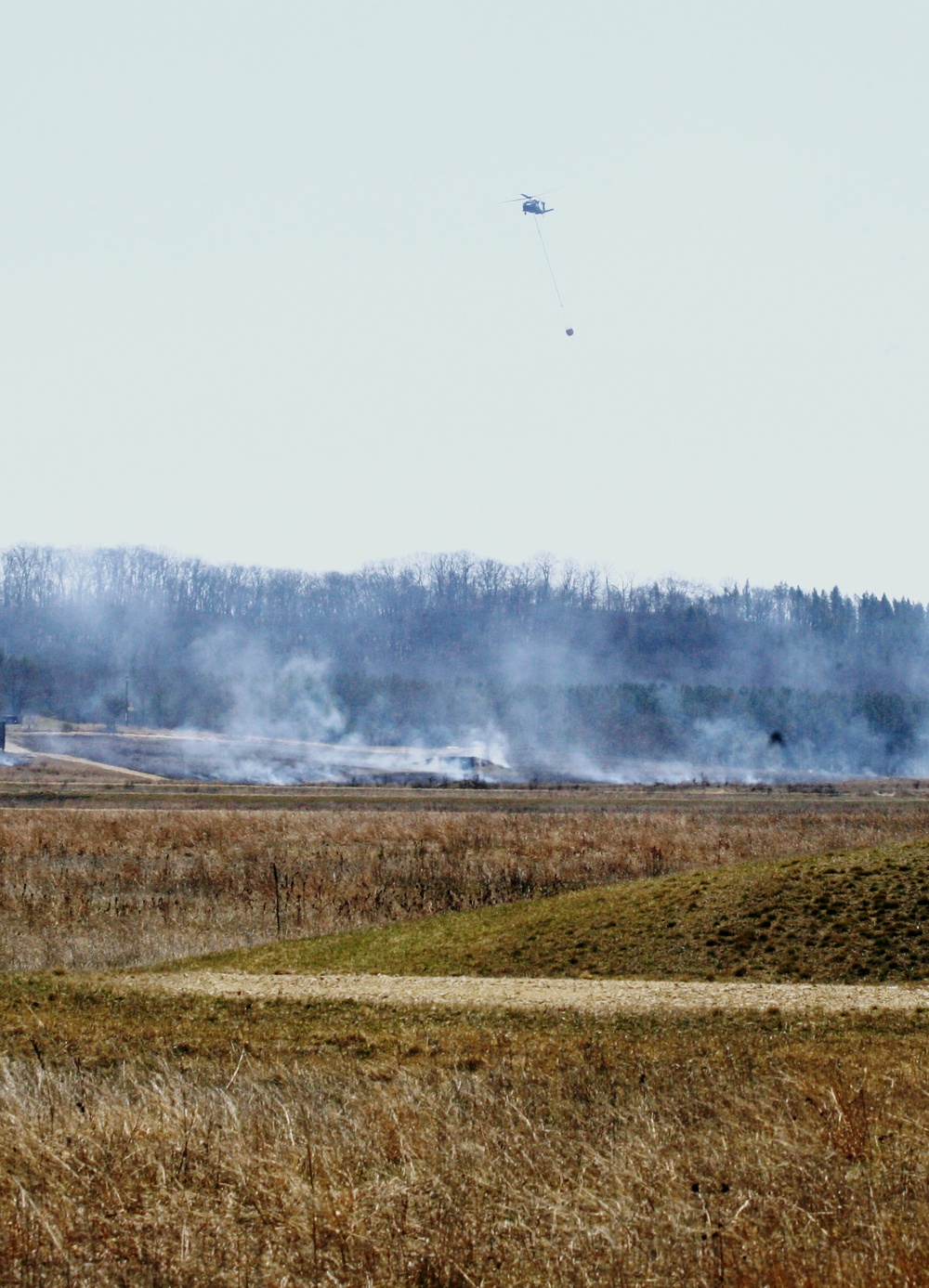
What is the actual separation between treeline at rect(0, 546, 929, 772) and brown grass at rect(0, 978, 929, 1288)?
287 feet

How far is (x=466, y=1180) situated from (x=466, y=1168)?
0.16 meters

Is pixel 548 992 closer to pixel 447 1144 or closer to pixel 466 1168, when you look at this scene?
pixel 447 1144

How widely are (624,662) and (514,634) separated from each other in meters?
14.5

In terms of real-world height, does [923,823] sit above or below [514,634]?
below

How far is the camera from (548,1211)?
6.62m

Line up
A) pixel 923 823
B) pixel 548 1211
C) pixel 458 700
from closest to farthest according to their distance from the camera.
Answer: pixel 548 1211
pixel 923 823
pixel 458 700

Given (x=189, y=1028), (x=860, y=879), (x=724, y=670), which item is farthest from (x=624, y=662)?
(x=189, y=1028)

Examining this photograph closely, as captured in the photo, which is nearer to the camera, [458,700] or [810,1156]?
[810,1156]

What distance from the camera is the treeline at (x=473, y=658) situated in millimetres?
109312

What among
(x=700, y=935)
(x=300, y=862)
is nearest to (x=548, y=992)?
(x=700, y=935)

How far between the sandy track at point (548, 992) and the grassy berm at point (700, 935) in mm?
1146

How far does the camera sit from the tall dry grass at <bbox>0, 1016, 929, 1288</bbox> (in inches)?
236

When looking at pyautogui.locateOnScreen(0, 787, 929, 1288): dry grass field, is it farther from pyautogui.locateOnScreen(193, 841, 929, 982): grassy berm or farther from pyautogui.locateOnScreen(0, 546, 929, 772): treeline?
pyautogui.locateOnScreen(0, 546, 929, 772): treeline

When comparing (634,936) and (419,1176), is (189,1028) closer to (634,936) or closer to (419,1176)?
(419,1176)
